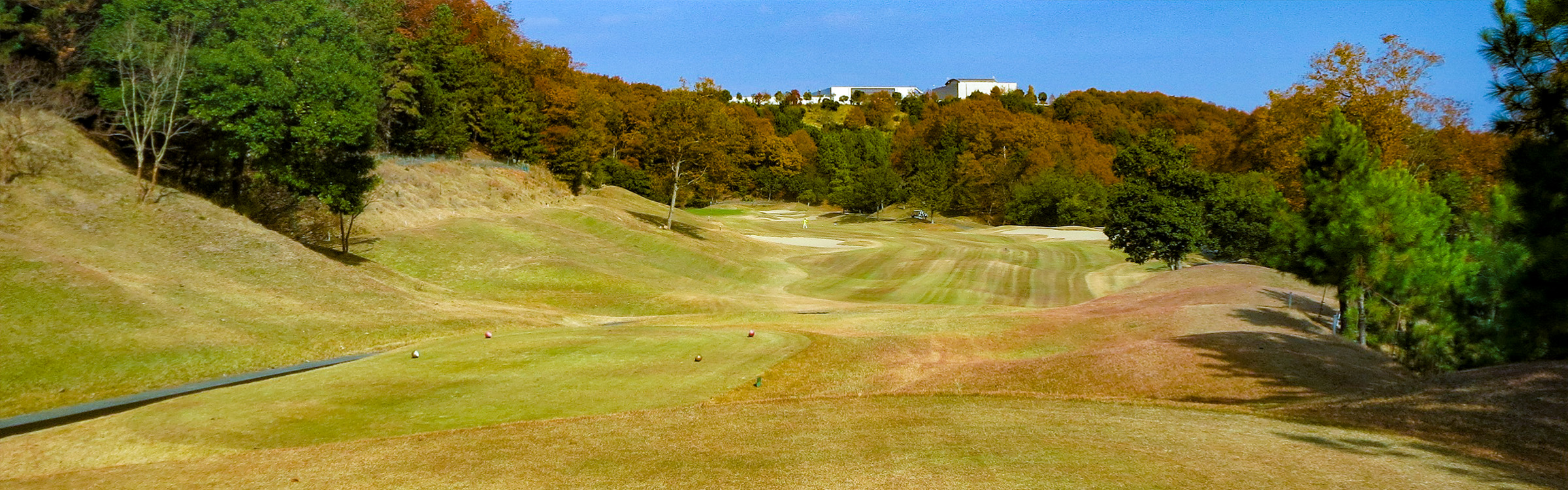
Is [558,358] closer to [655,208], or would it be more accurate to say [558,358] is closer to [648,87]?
[655,208]

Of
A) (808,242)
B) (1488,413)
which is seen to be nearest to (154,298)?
(1488,413)

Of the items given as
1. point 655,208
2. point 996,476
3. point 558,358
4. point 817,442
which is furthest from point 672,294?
point 655,208

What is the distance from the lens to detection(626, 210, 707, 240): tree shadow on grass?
2970 inches

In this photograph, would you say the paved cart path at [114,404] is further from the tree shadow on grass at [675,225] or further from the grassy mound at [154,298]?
the tree shadow on grass at [675,225]

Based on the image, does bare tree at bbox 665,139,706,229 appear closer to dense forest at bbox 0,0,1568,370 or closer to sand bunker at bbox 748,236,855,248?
dense forest at bbox 0,0,1568,370

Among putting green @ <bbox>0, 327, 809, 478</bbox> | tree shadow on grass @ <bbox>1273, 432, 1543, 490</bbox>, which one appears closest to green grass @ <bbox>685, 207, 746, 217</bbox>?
putting green @ <bbox>0, 327, 809, 478</bbox>

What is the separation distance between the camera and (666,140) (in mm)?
73375

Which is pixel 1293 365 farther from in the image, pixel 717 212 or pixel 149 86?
pixel 717 212

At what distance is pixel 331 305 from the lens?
37562 mm

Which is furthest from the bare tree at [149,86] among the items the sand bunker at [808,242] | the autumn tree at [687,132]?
the sand bunker at [808,242]

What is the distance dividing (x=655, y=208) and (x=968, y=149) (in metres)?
75.7

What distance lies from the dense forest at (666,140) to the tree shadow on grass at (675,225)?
4497mm

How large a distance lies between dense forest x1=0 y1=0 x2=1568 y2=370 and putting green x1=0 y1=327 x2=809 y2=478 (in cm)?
1870

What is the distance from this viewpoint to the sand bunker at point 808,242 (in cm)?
8245
